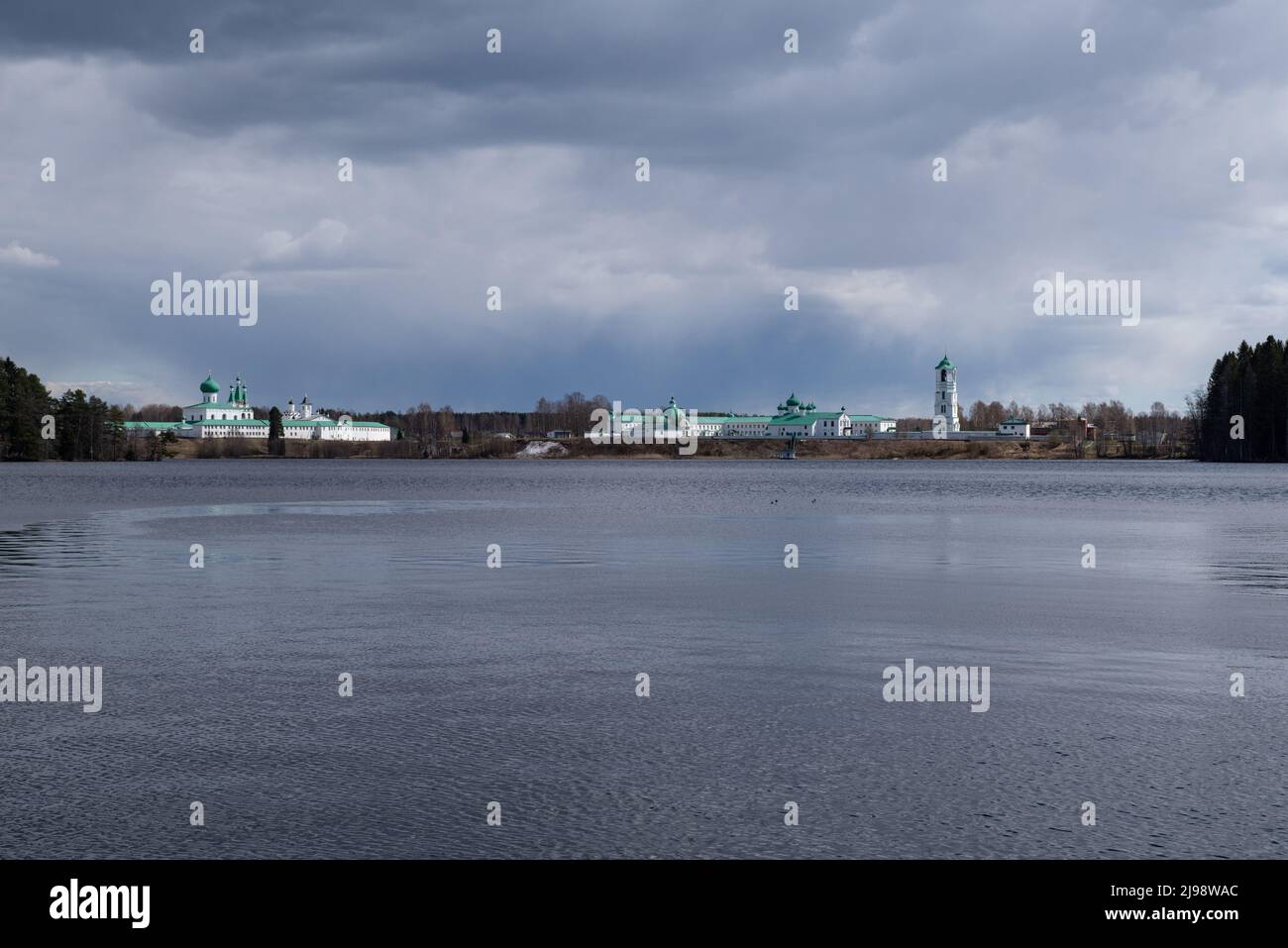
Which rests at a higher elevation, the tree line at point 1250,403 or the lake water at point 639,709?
the tree line at point 1250,403

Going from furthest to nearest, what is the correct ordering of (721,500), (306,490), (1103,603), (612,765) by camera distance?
(306,490) → (721,500) → (1103,603) → (612,765)

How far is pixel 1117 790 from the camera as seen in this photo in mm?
10398

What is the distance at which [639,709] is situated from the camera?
537 inches

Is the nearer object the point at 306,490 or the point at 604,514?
the point at 604,514

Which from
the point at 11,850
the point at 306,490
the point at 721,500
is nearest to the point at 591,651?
the point at 11,850

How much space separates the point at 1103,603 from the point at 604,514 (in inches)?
1483

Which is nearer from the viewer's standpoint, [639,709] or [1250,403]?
[639,709]

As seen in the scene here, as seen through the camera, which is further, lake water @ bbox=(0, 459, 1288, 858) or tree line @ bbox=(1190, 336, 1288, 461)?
tree line @ bbox=(1190, 336, 1288, 461)

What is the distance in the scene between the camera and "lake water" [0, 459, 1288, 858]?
31.0 ft

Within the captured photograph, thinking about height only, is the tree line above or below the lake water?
above

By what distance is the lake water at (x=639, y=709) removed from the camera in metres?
9.45

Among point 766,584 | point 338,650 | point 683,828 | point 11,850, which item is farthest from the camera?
point 766,584
